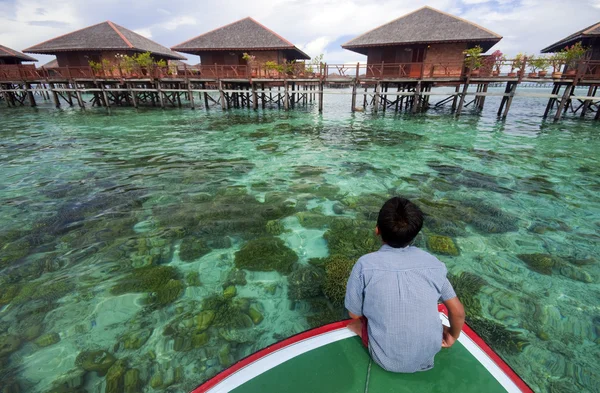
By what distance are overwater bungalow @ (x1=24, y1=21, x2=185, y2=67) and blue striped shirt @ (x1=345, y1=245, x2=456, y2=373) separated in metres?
31.4

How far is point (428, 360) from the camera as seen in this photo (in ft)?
6.45

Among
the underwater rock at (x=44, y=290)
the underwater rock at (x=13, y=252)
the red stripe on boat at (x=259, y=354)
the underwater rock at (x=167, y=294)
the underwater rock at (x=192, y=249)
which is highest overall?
the red stripe on boat at (x=259, y=354)

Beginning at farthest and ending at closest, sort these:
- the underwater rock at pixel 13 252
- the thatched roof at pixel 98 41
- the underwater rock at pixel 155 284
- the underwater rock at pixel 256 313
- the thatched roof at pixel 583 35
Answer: the thatched roof at pixel 98 41, the thatched roof at pixel 583 35, the underwater rock at pixel 13 252, the underwater rock at pixel 155 284, the underwater rock at pixel 256 313

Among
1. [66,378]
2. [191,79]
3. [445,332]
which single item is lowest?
[66,378]

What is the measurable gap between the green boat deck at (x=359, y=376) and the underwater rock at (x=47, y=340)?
2729 millimetres

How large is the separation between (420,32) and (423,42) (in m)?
1.41

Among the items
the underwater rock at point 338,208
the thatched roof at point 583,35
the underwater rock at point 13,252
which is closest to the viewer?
the underwater rock at point 13,252

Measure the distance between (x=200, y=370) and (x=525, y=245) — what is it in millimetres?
5604

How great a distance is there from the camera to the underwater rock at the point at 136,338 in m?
3.24

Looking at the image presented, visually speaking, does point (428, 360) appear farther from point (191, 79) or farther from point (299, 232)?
point (191, 79)

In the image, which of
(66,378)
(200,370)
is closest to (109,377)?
(66,378)

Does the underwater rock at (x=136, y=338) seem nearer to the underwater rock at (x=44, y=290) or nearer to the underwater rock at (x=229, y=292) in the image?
the underwater rock at (x=229, y=292)

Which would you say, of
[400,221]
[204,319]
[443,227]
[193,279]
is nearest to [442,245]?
[443,227]

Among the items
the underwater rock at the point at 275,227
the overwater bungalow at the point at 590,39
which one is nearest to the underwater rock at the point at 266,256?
the underwater rock at the point at 275,227
